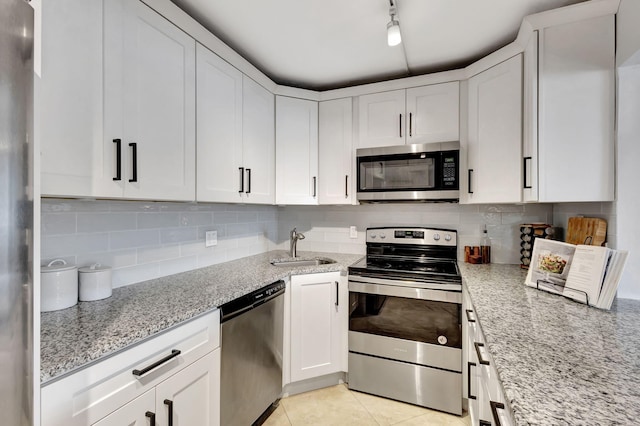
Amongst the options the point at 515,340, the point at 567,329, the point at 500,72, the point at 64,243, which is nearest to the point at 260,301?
the point at 64,243

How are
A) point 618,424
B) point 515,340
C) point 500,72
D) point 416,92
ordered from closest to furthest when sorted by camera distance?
point 618,424
point 515,340
point 500,72
point 416,92

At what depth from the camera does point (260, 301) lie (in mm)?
1696

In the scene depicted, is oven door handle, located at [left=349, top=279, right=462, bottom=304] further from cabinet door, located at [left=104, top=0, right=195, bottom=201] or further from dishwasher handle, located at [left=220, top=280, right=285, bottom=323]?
cabinet door, located at [left=104, top=0, right=195, bottom=201]

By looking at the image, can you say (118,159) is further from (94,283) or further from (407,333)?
(407,333)

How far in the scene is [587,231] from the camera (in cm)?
155

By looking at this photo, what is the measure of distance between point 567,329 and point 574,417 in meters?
0.55

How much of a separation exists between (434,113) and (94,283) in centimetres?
230

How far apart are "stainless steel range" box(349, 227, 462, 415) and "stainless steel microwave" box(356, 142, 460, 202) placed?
1.78ft

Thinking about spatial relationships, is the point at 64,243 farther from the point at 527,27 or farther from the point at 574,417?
the point at 527,27

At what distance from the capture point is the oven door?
1906 millimetres

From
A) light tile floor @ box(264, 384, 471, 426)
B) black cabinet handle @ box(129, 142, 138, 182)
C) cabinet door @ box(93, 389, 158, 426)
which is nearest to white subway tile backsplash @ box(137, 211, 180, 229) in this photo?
black cabinet handle @ box(129, 142, 138, 182)

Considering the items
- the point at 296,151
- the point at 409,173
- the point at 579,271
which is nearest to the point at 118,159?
the point at 296,151

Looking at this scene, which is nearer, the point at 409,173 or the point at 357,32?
the point at 357,32

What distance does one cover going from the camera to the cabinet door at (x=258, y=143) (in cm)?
208
